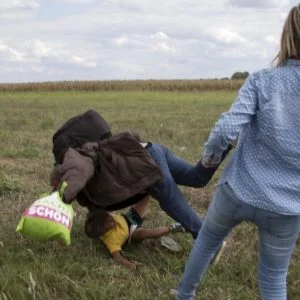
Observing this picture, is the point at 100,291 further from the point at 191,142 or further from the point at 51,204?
the point at 191,142

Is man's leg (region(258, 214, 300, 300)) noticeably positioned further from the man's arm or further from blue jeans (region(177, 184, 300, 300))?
the man's arm

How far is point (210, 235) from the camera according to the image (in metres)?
3.12

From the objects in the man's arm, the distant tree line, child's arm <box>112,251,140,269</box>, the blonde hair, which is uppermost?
the blonde hair

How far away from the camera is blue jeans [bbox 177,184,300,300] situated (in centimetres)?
284

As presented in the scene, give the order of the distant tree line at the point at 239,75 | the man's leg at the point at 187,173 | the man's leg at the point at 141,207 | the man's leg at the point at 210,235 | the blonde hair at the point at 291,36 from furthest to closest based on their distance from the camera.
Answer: the distant tree line at the point at 239,75 < the man's leg at the point at 141,207 < the man's leg at the point at 187,173 < the man's leg at the point at 210,235 < the blonde hair at the point at 291,36

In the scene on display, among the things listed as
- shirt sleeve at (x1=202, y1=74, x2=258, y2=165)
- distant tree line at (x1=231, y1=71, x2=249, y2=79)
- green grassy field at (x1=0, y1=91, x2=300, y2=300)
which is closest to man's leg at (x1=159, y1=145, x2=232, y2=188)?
green grassy field at (x1=0, y1=91, x2=300, y2=300)

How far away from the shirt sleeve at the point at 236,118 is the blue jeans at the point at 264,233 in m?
0.31

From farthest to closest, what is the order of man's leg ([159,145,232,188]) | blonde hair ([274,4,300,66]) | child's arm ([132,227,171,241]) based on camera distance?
child's arm ([132,227,171,241]) → man's leg ([159,145,232,188]) → blonde hair ([274,4,300,66])

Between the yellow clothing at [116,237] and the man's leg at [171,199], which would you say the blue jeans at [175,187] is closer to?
the man's leg at [171,199]

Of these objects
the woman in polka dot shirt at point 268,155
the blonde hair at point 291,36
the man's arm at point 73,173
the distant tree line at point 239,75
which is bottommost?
the distant tree line at point 239,75

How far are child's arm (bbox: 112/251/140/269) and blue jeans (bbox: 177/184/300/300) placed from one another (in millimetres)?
904

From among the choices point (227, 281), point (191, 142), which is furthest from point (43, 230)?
point (191, 142)

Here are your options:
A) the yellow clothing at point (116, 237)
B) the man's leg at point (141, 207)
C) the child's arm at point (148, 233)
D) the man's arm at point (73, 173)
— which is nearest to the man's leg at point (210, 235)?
the man's arm at point (73, 173)

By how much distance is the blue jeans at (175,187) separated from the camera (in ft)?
13.5
